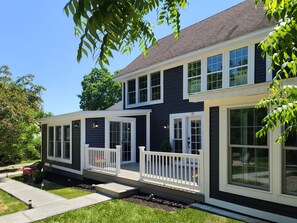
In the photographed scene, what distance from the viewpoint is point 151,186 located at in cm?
737

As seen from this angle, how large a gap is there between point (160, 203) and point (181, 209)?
81 cm

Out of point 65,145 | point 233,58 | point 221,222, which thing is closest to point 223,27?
point 233,58

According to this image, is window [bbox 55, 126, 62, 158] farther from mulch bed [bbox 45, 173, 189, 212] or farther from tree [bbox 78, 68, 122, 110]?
tree [bbox 78, 68, 122, 110]

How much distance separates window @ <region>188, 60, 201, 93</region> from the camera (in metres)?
10.1

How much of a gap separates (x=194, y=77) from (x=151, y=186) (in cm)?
486

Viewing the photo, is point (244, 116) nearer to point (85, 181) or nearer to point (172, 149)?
point (172, 149)

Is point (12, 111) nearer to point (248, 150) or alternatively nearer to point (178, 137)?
point (178, 137)

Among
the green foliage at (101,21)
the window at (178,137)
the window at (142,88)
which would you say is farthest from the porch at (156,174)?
the green foliage at (101,21)

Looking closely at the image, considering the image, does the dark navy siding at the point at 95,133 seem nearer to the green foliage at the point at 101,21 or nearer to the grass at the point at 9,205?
the grass at the point at 9,205

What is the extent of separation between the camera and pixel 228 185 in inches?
225

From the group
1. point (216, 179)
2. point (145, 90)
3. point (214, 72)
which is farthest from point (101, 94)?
point (216, 179)

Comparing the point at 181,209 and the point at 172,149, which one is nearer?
the point at 181,209

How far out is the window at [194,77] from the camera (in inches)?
398

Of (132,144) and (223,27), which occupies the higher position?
(223,27)
